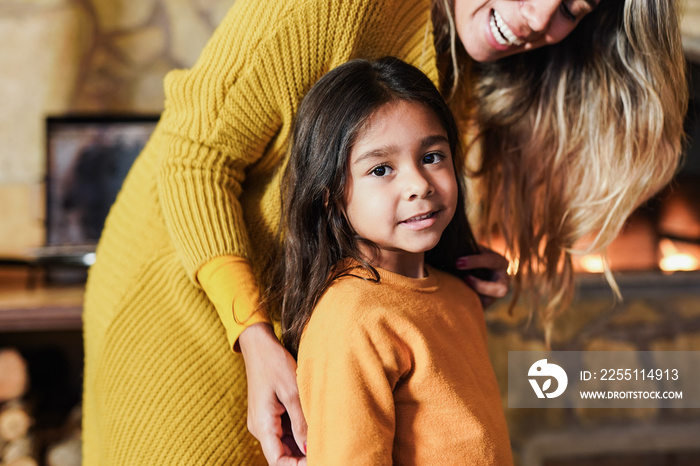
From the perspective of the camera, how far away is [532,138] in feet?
3.46

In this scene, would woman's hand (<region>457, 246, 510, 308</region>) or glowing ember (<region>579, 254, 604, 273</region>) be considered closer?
woman's hand (<region>457, 246, 510, 308</region>)

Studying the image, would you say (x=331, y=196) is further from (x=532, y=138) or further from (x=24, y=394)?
(x=24, y=394)

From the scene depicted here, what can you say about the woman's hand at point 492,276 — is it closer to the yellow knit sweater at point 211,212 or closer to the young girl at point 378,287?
the young girl at point 378,287

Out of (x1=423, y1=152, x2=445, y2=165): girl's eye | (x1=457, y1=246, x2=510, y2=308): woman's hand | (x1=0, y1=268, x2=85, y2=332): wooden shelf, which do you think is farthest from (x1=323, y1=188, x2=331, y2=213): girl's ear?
(x1=0, y1=268, x2=85, y2=332): wooden shelf

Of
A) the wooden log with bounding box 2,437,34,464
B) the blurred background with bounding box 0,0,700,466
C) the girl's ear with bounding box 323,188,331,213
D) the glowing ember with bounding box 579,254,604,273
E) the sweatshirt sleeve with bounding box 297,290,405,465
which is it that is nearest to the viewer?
the sweatshirt sleeve with bounding box 297,290,405,465

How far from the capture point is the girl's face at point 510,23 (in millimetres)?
840

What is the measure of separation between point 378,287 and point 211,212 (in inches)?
9.3

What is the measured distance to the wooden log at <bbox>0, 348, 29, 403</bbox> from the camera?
1.64 m

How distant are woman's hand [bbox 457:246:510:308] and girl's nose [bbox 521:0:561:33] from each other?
34 cm

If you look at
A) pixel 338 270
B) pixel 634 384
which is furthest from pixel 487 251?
pixel 634 384

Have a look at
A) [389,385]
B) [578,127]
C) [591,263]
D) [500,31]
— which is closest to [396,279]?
[389,385]

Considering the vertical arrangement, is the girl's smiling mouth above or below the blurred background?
above

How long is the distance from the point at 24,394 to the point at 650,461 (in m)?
2.00

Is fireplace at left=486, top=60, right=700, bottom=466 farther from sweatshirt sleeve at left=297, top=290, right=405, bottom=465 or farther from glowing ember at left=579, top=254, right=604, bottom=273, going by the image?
sweatshirt sleeve at left=297, top=290, right=405, bottom=465
